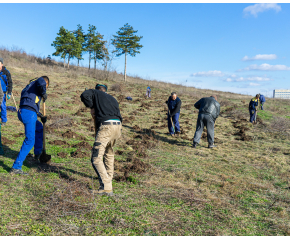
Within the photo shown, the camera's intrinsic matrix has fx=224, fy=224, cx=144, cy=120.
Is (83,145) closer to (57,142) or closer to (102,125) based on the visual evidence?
(57,142)

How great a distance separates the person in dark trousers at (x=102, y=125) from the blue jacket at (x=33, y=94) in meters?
1.31

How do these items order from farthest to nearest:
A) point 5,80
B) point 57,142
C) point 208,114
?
point 208,114, point 5,80, point 57,142

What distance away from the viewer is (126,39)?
3459 centimetres

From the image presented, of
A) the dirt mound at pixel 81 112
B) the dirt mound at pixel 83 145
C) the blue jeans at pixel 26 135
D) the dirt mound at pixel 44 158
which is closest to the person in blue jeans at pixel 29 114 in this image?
the blue jeans at pixel 26 135

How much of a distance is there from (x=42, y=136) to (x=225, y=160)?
523 cm

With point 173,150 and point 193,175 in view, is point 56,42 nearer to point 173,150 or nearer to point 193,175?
point 173,150

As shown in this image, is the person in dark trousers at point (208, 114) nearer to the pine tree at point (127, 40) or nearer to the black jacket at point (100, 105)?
the black jacket at point (100, 105)

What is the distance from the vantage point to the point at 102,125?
12.3 ft

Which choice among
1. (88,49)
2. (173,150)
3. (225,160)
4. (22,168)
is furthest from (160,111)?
(88,49)

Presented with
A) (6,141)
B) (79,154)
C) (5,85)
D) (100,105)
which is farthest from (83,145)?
(100,105)

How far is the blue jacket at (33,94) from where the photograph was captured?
4391mm

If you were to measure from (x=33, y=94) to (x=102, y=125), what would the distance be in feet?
5.81

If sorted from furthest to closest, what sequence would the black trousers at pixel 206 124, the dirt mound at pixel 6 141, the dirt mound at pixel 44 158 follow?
the black trousers at pixel 206 124 → the dirt mound at pixel 6 141 → the dirt mound at pixel 44 158
